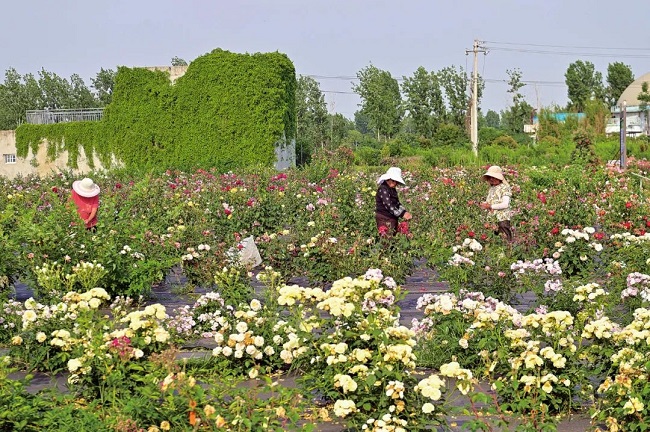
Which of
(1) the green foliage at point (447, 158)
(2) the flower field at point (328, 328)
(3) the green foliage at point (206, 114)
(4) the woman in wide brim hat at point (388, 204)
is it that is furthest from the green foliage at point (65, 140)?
(4) the woman in wide brim hat at point (388, 204)

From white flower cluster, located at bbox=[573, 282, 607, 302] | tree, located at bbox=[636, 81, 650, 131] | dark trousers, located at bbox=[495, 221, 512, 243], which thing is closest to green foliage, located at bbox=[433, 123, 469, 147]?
tree, located at bbox=[636, 81, 650, 131]

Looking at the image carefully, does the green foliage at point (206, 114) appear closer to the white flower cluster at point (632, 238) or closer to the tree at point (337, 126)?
the tree at point (337, 126)

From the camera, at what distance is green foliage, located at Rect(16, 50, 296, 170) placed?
96.7ft

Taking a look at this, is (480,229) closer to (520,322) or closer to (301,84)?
(520,322)

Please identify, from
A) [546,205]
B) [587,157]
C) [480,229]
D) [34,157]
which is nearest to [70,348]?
[480,229]

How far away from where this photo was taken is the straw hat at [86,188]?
915cm

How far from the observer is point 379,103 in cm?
4431

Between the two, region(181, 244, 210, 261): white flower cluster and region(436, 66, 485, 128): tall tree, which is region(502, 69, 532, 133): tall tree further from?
region(181, 244, 210, 261): white flower cluster

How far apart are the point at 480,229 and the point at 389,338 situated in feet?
16.3

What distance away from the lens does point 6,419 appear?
3773 millimetres

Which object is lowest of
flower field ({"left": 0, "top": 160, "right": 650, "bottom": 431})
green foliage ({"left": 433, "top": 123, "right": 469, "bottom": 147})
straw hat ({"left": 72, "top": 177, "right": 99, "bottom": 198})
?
flower field ({"left": 0, "top": 160, "right": 650, "bottom": 431})

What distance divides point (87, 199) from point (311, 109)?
3494 centimetres

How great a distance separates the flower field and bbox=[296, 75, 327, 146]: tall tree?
106ft

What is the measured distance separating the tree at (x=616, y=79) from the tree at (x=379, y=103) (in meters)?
23.1
